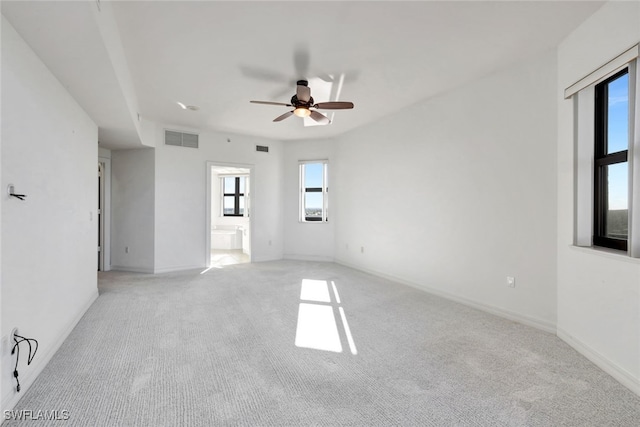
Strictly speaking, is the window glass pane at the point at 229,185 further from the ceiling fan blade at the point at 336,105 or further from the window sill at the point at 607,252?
the window sill at the point at 607,252

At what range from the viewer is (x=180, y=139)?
5.57 metres

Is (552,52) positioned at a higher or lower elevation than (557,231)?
higher

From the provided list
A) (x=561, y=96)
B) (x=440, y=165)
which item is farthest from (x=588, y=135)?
(x=440, y=165)

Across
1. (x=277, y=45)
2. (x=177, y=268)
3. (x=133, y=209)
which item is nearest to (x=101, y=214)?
(x=133, y=209)

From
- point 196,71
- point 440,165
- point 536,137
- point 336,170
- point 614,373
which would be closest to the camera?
point 614,373

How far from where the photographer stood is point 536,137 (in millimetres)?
2920

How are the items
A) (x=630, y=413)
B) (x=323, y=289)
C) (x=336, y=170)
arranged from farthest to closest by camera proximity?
(x=336, y=170) → (x=323, y=289) → (x=630, y=413)

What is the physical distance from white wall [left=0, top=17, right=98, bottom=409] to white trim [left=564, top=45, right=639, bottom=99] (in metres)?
3.83

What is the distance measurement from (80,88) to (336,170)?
4370 millimetres

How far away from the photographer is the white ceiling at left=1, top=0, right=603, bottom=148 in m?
2.19

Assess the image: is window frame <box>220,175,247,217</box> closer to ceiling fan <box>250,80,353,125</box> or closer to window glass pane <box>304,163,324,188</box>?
window glass pane <box>304,163,324,188</box>

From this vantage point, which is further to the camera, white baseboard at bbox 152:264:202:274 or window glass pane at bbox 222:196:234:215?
window glass pane at bbox 222:196:234:215

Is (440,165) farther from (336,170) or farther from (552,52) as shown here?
(336,170)

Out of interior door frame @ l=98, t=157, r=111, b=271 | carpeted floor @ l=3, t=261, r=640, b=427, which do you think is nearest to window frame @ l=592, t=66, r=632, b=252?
carpeted floor @ l=3, t=261, r=640, b=427
